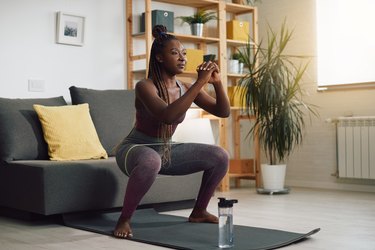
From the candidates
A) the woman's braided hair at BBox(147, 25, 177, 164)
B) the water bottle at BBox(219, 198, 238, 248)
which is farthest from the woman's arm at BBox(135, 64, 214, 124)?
the water bottle at BBox(219, 198, 238, 248)

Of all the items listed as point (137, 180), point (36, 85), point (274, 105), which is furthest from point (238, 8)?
point (137, 180)

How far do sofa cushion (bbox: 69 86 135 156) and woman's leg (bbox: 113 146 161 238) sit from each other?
Answer: 1.32 m

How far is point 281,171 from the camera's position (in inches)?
225

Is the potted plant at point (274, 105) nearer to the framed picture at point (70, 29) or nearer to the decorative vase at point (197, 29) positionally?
the decorative vase at point (197, 29)

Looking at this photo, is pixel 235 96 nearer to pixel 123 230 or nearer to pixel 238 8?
pixel 238 8

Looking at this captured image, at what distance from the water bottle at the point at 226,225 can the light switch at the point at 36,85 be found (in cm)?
257

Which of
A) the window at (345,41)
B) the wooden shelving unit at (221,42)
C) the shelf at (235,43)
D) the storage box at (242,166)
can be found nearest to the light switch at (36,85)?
the wooden shelving unit at (221,42)

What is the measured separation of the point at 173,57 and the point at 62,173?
42.2 inches

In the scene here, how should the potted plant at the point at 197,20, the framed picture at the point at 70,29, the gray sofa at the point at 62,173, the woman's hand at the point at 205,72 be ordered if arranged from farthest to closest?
the potted plant at the point at 197,20
the framed picture at the point at 70,29
the gray sofa at the point at 62,173
the woman's hand at the point at 205,72

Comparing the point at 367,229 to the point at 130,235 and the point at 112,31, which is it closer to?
the point at 130,235

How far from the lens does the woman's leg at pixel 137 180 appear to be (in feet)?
11.1

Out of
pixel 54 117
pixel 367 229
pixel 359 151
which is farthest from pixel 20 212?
pixel 359 151

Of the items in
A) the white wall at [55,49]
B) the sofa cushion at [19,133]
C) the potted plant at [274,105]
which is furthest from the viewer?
the potted plant at [274,105]

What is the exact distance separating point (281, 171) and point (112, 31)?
202 centimetres
